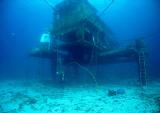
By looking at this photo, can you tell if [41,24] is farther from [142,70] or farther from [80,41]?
[142,70]

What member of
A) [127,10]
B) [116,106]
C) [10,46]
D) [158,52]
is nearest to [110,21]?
[127,10]

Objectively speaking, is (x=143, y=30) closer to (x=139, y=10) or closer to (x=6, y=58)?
(x=139, y=10)

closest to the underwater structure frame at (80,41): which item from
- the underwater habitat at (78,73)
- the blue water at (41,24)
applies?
the underwater habitat at (78,73)

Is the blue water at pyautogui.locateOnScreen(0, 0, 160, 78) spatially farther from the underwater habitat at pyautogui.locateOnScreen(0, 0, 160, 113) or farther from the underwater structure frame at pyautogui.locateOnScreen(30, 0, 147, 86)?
the underwater structure frame at pyautogui.locateOnScreen(30, 0, 147, 86)

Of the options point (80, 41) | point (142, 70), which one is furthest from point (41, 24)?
point (142, 70)

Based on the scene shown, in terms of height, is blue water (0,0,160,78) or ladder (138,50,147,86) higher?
blue water (0,0,160,78)

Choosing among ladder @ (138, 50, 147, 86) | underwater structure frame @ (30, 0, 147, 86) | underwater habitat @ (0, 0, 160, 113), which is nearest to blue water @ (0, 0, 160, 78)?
underwater habitat @ (0, 0, 160, 113)

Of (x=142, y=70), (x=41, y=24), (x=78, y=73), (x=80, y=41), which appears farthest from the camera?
(x=41, y=24)

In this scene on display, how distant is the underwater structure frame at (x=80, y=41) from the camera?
14.4 m

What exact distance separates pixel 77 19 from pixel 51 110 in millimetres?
8271

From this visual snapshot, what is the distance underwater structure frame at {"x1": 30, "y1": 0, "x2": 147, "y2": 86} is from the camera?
565 inches

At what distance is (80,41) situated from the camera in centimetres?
1424

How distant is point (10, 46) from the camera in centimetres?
10919

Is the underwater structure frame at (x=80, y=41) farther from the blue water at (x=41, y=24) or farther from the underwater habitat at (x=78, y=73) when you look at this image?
the blue water at (x=41, y=24)
